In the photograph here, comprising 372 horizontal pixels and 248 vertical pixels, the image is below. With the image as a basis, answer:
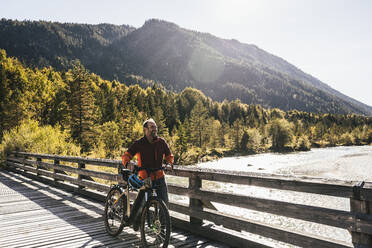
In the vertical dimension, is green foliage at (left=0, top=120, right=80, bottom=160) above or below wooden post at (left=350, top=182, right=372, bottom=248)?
above

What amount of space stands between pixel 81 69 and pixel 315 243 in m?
42.0

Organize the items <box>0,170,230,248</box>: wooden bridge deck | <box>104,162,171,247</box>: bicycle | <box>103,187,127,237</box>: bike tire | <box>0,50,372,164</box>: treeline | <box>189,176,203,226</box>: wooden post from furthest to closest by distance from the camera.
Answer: <box>0,50,372,164</box>: treeline
<box>189,176,203,226</box>: wooden post
<box>103,187,127,237</box>: bike tire
<box>0,170,230,248</box>: wooden bridge deck
<box>104,162,171,247</box>: bicycle

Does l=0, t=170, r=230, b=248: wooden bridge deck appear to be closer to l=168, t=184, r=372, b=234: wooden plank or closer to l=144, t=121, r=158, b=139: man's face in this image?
l=168, t=184, r=372, b=234: wooden plank

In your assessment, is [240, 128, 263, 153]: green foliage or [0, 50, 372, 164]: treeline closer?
[0, 50, 372, 164]: treeline

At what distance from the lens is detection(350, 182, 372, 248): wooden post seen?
Result: 10.5 feet

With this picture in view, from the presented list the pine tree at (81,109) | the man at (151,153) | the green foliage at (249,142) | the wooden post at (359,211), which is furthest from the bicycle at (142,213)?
the green foliage at (249,142)

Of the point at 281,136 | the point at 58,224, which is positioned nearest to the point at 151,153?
the point at 58,224

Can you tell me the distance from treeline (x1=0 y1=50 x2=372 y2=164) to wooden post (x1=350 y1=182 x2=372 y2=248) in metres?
18.7

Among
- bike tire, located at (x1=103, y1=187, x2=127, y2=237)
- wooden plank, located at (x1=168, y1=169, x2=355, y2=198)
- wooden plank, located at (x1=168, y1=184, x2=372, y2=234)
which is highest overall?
wooden plank, located at (x1=168, y1=169, x2=355, y2=198)

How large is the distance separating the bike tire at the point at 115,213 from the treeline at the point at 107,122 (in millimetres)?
14783

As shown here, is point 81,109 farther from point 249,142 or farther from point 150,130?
point 249,142

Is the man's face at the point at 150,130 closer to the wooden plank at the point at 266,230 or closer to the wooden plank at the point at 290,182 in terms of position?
the wooden plank at the point at 290,182

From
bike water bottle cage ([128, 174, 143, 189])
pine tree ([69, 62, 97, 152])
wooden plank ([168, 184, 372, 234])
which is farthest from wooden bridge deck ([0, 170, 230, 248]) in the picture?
pine tree ([69, 62, 97, 152])

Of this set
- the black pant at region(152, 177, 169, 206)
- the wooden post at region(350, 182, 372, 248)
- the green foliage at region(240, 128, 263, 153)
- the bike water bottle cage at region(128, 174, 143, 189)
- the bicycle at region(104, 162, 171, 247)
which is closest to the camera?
the wooden post at region(350, 182, 372, 248)
